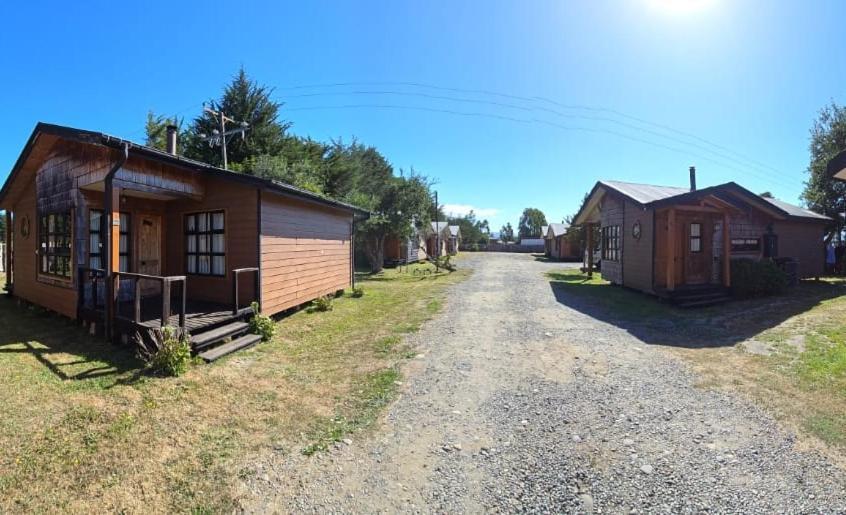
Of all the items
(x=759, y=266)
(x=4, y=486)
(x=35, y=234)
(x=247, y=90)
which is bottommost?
(x=4, y=486)

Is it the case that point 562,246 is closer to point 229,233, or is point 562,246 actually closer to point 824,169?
point 824,169

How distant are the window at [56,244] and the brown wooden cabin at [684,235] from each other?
13187 mm

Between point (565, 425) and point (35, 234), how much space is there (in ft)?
38.4

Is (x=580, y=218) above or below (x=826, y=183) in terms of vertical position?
below

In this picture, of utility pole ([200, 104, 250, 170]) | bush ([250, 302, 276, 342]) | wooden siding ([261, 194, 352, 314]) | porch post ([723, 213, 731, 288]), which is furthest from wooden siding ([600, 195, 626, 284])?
utility pole ([200, 104, 250, 170])

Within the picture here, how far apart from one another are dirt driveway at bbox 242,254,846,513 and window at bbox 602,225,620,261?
A: 915 cm

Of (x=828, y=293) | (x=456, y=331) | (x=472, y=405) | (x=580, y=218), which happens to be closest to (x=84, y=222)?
(x=456, y=331)

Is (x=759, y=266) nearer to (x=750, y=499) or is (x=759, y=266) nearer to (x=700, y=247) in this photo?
(x=700, y=247)

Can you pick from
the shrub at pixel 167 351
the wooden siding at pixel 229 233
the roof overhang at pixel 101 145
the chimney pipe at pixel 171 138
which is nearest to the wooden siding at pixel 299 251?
the wooden siding at pixel 229 233

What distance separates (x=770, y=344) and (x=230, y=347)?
816cm

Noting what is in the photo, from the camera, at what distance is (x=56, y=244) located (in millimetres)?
7984

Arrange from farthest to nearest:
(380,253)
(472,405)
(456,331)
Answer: (380,253) → (456,331) → (472,405)

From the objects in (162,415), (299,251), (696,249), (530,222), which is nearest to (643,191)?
(696,249)

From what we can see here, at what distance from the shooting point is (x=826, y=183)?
18.2m
